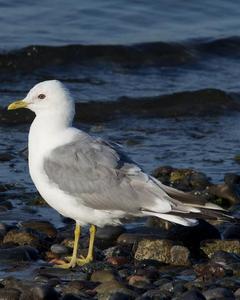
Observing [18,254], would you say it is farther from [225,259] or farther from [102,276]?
[225,259]

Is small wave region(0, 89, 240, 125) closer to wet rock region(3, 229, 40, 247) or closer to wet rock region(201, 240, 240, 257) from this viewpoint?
wet rock region(3, 229, 40, 247)

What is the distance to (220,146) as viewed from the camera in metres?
11.9

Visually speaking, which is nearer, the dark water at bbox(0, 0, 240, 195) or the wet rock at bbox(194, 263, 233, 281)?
the wet rock at bbox(194, 263, 233, 281)

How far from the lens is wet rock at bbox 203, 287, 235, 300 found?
6797 millimetres

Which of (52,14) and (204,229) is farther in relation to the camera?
(52,14)

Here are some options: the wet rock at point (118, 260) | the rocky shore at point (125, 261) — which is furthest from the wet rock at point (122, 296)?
the wet rock at point (118, 260)

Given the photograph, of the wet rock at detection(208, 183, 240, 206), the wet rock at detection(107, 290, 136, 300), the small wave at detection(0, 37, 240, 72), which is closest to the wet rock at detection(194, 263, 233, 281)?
the wet rock at detection(107, 290, 136, 300)

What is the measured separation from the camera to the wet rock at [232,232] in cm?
841

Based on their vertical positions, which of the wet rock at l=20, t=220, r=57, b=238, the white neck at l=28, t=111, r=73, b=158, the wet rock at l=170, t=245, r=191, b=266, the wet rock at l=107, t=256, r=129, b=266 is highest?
the white neck at l=28, t=111, r=73, b=158

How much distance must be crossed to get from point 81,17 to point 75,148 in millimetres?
9984

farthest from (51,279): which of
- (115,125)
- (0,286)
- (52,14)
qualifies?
(52,14)

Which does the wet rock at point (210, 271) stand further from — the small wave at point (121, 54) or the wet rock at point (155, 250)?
the small wave at point (121, 54)

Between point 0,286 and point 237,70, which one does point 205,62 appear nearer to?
point 237,70

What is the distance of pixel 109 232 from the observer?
28.1 feet
